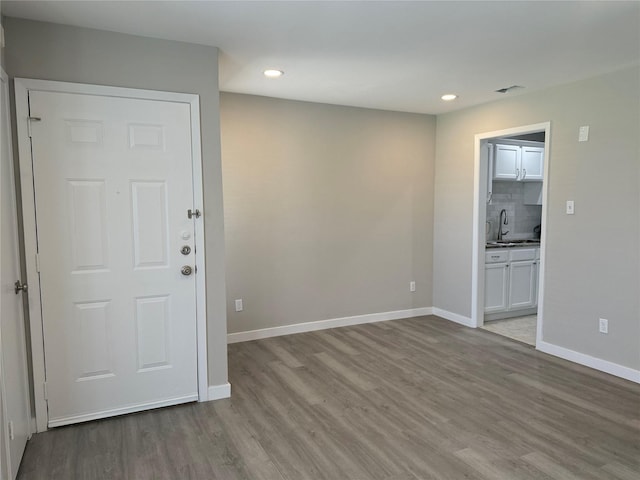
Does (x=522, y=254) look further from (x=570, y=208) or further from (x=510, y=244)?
(x=570, y=208)

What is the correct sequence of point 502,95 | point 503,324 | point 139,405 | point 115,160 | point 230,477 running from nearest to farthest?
1. point 230,477
2. point 115,160
3. point 139,405
4. point 502,95
5. point 503,324

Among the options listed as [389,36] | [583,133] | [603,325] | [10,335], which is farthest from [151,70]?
[603,325]

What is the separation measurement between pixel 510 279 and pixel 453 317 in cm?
78

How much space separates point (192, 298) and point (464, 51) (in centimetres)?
247

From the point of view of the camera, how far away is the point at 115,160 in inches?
107

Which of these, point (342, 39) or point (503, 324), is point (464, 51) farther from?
point (503, 324)

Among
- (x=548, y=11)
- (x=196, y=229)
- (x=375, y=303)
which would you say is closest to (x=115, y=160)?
(x=196, y=229)

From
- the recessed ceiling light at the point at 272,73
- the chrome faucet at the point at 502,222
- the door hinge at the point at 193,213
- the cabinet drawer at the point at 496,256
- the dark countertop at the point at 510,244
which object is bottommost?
the cabinet drawer at the point at 496,256

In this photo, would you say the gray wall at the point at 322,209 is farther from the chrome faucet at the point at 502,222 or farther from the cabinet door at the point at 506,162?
the chrome faucet at the point at 502,222

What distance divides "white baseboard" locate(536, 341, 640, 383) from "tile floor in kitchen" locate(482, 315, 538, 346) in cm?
24

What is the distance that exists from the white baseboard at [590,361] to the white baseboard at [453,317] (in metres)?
0.88

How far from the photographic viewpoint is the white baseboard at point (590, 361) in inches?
136

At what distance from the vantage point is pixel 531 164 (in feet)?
17.8

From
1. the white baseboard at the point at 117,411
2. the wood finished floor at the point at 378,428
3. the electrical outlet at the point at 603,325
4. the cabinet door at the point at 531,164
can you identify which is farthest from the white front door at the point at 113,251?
the cabinet door at the point at 531,164
